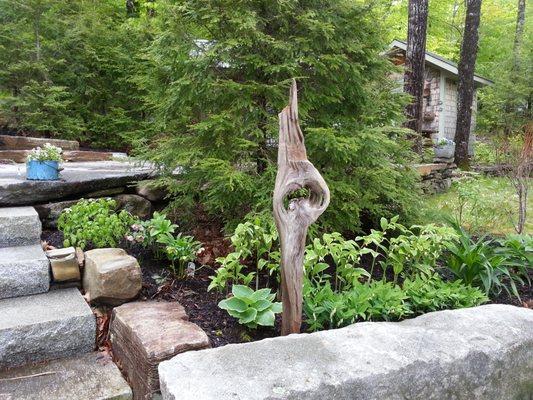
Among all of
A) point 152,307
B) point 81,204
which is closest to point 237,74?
point 81,204

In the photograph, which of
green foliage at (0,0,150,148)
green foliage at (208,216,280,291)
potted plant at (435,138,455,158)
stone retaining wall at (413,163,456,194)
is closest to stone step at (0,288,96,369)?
green foliage at (208,216,280,291)

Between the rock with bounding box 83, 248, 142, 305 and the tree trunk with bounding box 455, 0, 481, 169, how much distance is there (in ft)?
28.4

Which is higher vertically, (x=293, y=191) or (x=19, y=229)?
(x=293, y=191)

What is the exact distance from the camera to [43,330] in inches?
82.5

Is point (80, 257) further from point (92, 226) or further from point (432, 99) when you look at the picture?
point (432, 99)

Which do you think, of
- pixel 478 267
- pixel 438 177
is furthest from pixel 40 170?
pixel 438 177

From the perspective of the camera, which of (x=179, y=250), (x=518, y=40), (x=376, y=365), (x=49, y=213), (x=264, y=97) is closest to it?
(x=376, y=365)

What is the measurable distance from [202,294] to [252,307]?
594mm

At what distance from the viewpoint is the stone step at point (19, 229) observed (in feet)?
9.21

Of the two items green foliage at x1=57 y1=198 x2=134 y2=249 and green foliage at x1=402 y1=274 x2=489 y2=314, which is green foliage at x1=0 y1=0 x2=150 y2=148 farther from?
green foliage at x1=402 y1=274 x2=489 y2=314

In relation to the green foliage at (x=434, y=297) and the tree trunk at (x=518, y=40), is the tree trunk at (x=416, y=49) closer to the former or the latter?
the green foliage at (x=434, y=297)

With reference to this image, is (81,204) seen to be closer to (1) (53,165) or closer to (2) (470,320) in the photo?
(1) (53,165)

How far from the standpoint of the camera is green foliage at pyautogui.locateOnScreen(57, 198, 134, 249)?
9.43ft

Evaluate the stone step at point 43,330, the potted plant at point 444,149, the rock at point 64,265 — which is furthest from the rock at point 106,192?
the potted plant at point 444,149
